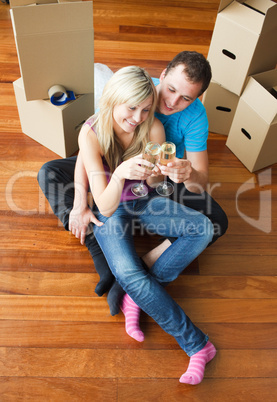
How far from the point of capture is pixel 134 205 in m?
1.74

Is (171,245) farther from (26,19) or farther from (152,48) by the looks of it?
(152,48)

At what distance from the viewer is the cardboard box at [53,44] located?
1.75m

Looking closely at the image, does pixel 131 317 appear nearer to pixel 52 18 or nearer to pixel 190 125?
pixel 190 125

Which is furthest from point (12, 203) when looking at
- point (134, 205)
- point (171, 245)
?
point (171, 245)

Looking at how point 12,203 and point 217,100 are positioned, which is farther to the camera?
point 217,100

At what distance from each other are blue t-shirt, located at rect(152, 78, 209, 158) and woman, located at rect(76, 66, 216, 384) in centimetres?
12

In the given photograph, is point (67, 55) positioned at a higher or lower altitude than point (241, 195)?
higher

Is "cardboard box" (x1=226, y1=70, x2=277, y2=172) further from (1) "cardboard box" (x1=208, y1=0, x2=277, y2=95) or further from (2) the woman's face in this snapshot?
(2) the woman's face

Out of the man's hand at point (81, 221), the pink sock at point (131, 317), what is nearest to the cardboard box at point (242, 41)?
the man's hand at point (81, 221)

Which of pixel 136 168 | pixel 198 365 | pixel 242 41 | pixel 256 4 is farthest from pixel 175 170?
pixel 256 4

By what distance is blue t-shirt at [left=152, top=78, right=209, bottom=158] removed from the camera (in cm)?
167

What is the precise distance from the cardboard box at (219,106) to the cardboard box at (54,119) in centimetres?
70

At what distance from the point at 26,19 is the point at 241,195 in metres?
1.33

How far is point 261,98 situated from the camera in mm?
2145
